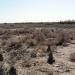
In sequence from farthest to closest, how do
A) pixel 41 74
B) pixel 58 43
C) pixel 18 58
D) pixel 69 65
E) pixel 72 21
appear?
pixel 72 21, pixel 58 43, pixel 18 58, pixel 69 65, pixel 41 74

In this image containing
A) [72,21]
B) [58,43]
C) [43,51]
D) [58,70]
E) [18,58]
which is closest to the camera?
[58,70]

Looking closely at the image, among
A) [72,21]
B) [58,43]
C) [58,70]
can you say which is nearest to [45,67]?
[58,70]

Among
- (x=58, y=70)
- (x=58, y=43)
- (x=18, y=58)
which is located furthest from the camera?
(x=58, y=43)

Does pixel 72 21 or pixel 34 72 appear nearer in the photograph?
pixel 34 72

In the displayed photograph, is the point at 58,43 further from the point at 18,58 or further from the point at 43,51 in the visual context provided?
the point at 18,58

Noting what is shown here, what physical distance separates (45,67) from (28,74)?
5.49 ft

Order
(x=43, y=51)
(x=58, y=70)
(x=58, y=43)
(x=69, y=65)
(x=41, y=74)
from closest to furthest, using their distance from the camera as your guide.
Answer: (x=41, y=74)
(x=58, y=70)
(x=69, y=65)
(x=43, y=51)
(x=58, y=43)

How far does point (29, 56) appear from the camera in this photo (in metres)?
16.4

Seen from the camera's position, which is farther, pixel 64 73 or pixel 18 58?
pixel 18 58

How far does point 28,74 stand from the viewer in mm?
11336

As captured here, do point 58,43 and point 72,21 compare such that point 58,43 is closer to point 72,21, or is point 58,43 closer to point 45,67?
point 45,67

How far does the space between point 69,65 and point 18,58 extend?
4.19 meters

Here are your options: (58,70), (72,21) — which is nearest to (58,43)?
(58,70)

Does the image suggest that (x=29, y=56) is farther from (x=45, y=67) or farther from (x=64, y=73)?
(x=64, y=73)
